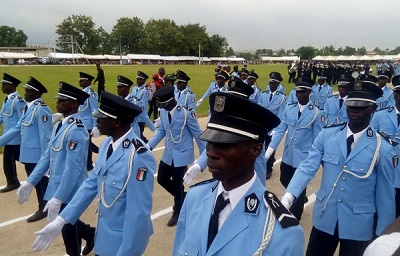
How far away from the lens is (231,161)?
195 centimetres

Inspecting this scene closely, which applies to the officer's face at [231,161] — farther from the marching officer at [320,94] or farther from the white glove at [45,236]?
the marching officer at [320,94]

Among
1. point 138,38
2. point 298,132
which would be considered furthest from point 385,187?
point 138,38

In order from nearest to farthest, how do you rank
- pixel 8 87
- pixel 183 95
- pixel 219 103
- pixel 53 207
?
pixel 219 103, pixel 53 207, pixel 8 87, pixel 183 95

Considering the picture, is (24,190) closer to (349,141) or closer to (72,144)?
(72,144)

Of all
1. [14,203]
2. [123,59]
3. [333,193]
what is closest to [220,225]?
[333,193]

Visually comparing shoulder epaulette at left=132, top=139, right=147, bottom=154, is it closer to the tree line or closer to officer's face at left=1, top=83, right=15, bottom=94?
officer's face at left=1, top=83, right=15, bottom=94

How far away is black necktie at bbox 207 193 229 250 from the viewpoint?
1965 mm

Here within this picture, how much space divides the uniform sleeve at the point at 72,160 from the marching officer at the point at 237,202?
2188mm

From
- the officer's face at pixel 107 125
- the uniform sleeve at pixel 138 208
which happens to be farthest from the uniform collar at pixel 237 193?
the officer's face at pixel 107 125

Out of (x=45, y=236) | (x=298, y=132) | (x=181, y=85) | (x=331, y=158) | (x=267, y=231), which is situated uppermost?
(x=181, y=85)

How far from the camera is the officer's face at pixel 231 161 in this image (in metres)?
1.95

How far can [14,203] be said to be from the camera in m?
6.38

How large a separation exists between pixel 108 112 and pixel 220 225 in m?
1.82

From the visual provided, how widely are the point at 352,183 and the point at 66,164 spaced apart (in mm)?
2886
